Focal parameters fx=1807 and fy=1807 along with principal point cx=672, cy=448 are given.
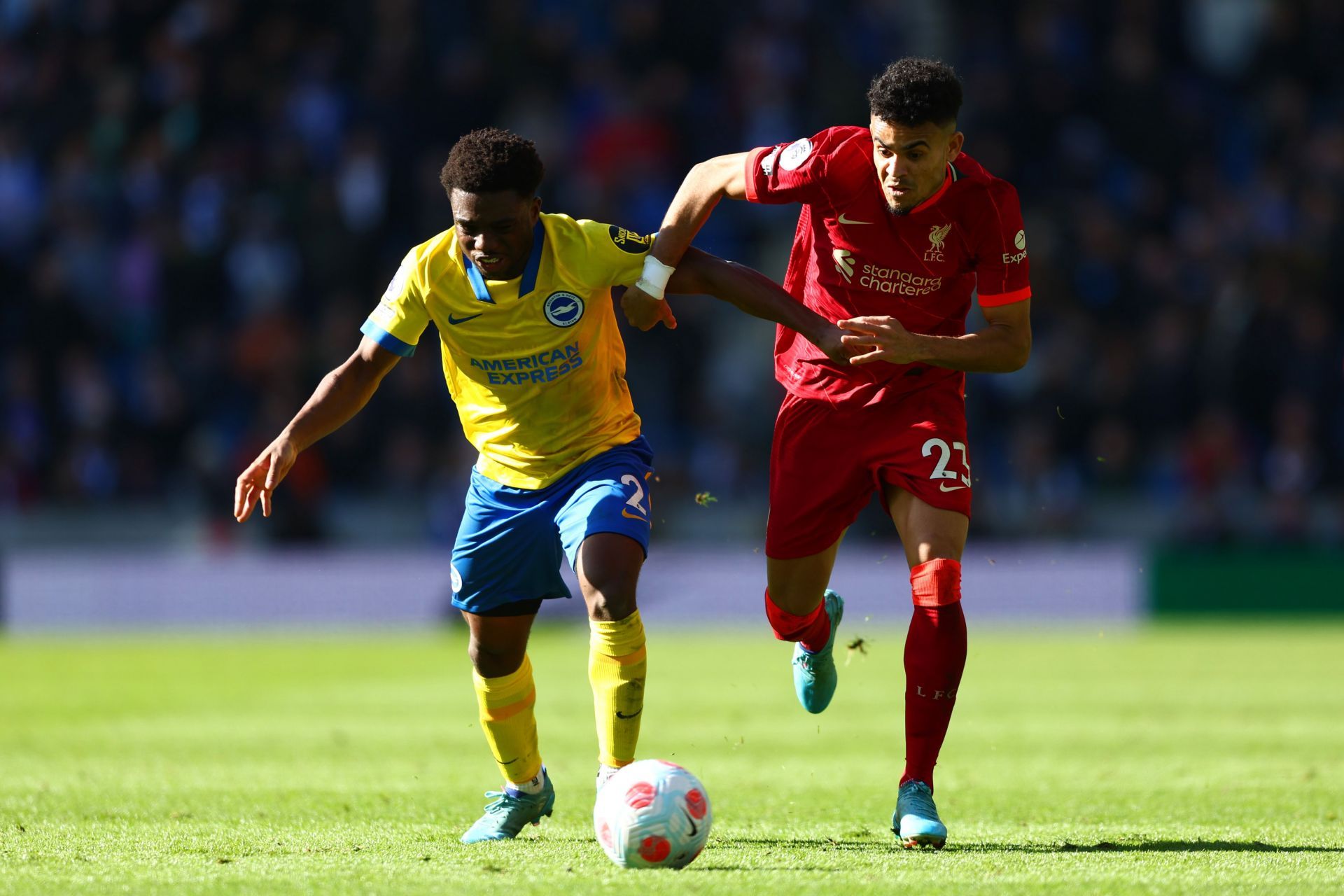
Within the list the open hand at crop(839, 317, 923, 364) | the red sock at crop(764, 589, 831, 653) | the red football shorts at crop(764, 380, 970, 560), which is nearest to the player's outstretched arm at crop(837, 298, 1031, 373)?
the open hand at crop(839, 317, 923, 364)

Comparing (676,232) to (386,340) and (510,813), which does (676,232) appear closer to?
(386,340)

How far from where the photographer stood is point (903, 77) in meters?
5.78

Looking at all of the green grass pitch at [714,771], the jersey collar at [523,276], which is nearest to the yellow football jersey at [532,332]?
the jersey collar at [523,276]

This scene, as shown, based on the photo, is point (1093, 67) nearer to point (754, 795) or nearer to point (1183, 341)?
point (1183, 341)

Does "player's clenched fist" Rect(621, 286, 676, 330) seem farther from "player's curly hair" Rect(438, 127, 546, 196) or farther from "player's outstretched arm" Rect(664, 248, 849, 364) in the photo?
"player's curly hair" Rect(438, 127, 546, 196)

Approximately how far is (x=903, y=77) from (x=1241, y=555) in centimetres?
1266

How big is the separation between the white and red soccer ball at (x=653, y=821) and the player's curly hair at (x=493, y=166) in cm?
188

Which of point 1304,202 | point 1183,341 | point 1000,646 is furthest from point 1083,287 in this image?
point 1000,646

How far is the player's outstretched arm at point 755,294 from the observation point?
5.93m

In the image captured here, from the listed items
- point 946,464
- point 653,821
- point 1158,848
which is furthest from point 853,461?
point 653,821

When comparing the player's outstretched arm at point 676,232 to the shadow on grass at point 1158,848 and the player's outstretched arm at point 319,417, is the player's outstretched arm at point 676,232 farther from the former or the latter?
the shadow on grass at point 1158,848

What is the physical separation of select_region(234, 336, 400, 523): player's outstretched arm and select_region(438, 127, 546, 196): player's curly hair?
0.64m

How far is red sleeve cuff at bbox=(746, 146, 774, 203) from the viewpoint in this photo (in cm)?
618

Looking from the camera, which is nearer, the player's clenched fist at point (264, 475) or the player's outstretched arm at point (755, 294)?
the player's clenched fist at point (264, 475)
